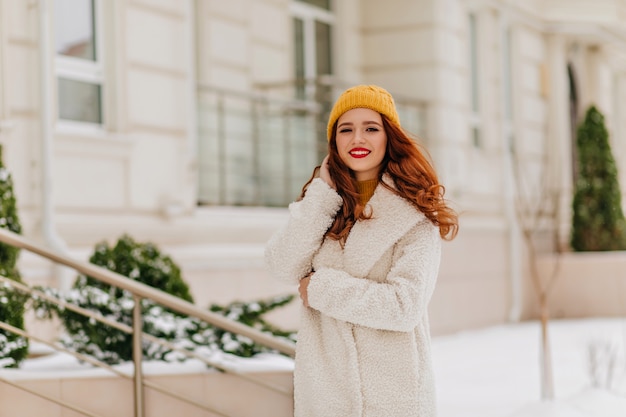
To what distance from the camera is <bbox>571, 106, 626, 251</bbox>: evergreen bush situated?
1414cm

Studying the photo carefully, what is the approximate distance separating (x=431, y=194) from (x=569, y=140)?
13285 mm

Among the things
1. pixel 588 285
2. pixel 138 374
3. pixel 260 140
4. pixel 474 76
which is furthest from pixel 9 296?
pixel 588 285

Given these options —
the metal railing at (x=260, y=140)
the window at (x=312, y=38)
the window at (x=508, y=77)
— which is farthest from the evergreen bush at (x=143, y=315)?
the window at (x=508, y=77)

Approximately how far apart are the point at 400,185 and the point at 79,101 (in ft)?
15.2

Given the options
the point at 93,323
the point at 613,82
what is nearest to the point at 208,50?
the point at 93,323

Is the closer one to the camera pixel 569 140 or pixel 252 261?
pixel 252 261

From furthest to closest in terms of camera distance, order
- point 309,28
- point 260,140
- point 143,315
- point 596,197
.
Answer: point 596,197, point 309,28, point 260,140, point 143,315

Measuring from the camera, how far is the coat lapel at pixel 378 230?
3.05m

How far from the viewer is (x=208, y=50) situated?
923 cm

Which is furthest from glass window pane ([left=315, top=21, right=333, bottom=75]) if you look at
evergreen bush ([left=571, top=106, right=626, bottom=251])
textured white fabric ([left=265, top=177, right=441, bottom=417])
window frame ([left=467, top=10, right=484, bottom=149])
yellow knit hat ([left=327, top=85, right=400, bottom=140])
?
textured white fabric ([left=265, top=177, right=441, bottom=417])

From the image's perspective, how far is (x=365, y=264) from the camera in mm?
3070

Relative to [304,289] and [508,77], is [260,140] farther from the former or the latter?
[304,289]

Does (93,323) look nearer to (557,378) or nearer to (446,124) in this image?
(557,378)

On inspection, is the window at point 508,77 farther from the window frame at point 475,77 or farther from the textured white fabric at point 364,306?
the textured white fabric at point 364,306
